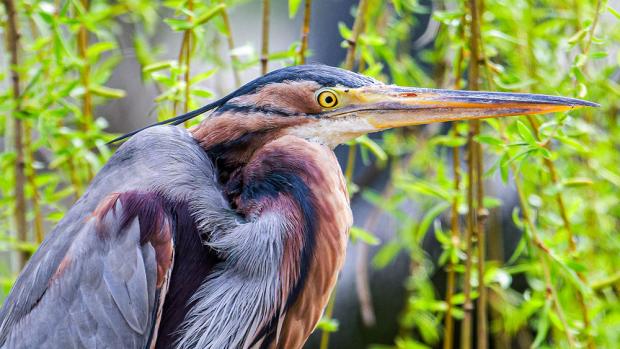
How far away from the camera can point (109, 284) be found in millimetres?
1409

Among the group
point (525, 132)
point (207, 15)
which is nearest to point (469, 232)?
point (525, 132)

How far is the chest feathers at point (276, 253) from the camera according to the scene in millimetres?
1456

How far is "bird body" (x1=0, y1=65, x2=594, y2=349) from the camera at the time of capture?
1.42 meters

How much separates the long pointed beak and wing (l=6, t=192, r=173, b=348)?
38 centimetres

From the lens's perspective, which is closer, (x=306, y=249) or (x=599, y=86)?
(x=306, y=249)

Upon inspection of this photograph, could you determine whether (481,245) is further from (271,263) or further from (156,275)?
(156,275)

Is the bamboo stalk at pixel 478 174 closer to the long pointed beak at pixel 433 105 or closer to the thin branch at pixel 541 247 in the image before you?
the thin branch at pixel 541 247

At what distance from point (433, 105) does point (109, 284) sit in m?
0.63

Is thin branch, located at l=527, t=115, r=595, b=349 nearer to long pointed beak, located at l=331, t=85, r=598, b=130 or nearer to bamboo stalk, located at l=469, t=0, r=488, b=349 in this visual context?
bamboo stalk, located at l=469, t=0, r=488, b=349

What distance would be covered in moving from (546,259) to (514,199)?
1.80 m

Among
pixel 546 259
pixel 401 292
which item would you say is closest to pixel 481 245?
pixel 546 259

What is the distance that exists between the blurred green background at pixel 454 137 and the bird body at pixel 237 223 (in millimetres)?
232

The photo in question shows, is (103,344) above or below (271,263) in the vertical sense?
below

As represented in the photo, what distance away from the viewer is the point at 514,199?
3.51 metres
